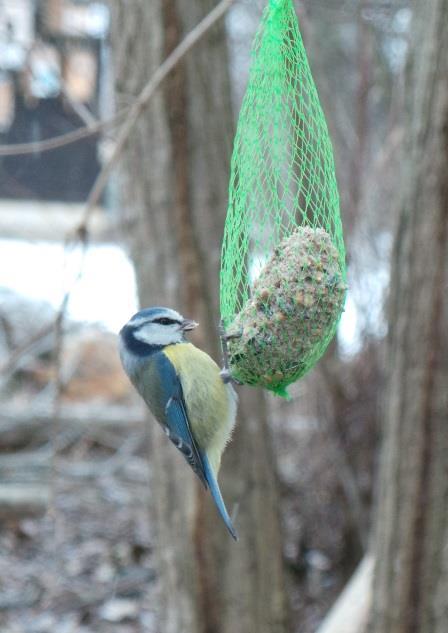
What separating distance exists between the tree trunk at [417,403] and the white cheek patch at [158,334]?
1290mm

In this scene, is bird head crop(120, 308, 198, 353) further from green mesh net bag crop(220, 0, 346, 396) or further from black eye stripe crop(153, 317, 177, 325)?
green mesh net bag crop(220, 0, 346, 396)

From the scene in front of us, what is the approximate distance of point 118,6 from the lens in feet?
11.5

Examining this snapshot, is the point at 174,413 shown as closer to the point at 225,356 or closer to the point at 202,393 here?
the point at 202,393

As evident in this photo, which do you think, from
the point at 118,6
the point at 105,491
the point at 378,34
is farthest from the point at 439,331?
the point at 378,34

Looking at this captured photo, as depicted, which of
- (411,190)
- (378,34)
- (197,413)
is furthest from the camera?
(378,34)

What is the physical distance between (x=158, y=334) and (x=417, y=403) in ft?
4.57

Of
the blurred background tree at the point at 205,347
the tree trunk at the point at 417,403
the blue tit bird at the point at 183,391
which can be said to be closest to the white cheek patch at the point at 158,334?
the blue tit bird at the point at 183,391

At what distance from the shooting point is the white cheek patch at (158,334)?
2371mm

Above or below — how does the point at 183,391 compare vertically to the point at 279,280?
below

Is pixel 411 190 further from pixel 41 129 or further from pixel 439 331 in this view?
pixel 41 129

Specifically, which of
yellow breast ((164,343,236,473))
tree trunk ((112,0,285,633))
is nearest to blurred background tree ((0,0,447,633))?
tree trunk ((112,0,285,633))

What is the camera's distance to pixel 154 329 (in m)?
2.42

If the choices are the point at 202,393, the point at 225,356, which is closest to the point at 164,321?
the point at 225,356

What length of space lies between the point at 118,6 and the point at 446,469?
7.01ft
